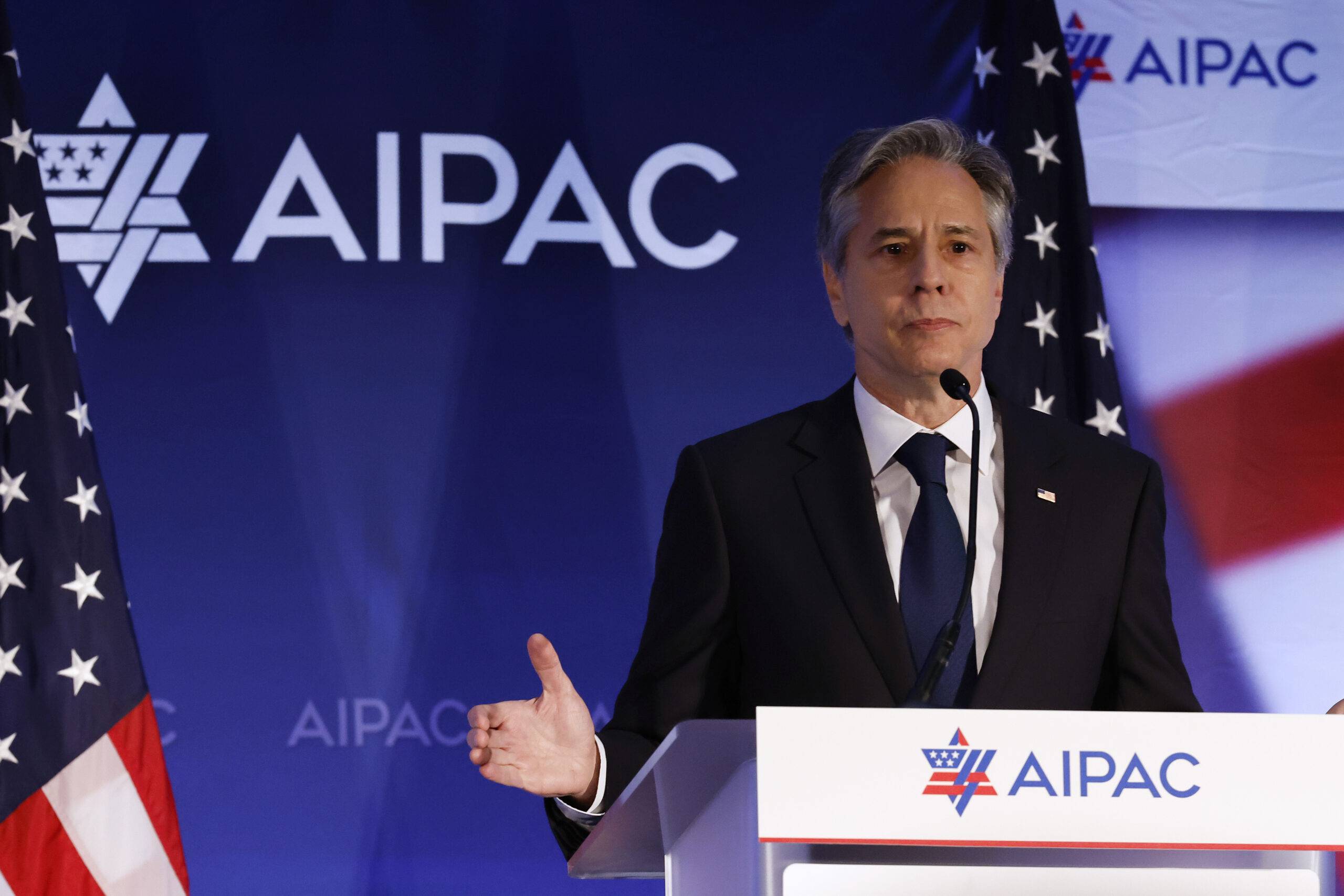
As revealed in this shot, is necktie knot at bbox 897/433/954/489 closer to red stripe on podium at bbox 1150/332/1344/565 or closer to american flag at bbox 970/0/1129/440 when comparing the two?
american flag at bbox 970/0/1129/440

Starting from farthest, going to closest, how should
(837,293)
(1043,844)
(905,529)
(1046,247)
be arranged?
(1046,247), (837,293), (905,529), (1043,844)

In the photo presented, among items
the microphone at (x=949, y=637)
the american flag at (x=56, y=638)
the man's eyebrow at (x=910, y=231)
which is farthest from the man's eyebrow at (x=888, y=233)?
the american flag at (x=56, y=638)

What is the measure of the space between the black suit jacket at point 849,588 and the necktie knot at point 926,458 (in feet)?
0.20

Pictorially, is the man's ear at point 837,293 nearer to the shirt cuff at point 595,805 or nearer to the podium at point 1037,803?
the shirt cuff at point 595,805

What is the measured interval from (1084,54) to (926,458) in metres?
2.30

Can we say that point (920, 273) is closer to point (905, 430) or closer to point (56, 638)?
point (905, 430)

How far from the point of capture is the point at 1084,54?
353 centimetres

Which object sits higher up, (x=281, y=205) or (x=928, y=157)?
(x=281, y=205)

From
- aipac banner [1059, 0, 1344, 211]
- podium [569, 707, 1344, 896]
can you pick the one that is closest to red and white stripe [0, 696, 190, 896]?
podium [569, 707, 1344, 896]

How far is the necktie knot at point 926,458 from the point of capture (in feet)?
5.31

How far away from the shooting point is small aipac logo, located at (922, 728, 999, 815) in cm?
90

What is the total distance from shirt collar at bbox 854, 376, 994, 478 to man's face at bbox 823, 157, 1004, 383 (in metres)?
0.04

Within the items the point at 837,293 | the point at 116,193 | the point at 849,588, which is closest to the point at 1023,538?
the point at 849,588

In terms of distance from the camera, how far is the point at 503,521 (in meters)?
3.31
